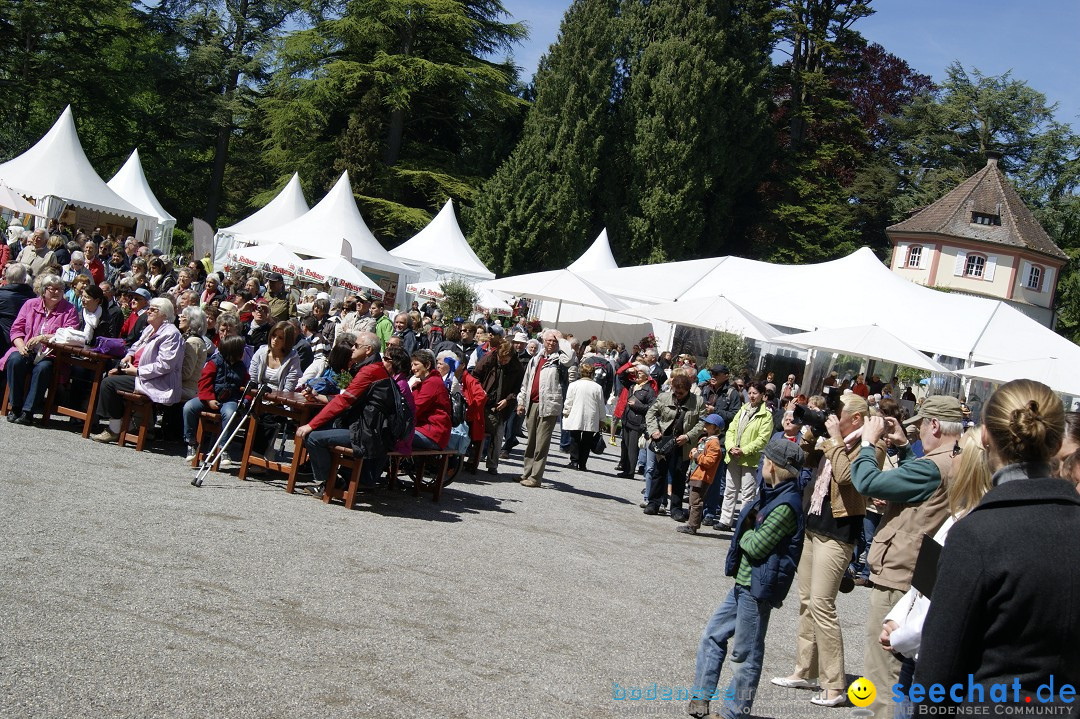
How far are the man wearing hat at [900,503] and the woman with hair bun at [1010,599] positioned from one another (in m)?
2.09

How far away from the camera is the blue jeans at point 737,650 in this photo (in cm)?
473

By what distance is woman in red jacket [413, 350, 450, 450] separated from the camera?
9.56 metres

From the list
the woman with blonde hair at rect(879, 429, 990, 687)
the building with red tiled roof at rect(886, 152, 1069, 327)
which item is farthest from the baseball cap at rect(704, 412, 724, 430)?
the building with red tiled roof at rect(886, 152, 1069, 327)

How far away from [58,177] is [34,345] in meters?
17.4

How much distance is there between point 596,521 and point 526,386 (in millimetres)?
2603

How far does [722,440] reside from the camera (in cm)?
1216

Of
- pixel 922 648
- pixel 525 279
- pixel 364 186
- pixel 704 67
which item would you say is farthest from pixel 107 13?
pixel 922 648

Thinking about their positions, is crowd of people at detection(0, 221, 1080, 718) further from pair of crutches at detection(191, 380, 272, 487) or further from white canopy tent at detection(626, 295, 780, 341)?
white canopy tent at detection(626, 295, 780, 341)

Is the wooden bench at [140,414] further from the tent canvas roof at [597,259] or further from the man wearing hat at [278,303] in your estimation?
the tent canvas roof at [597,259]

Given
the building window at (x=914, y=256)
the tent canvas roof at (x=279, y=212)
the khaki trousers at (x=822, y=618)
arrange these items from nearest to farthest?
the khaki trousers at (x=822, y=618)
the tent canvas roof at (x=279, y=212)
the building window at (x=914, y=256)

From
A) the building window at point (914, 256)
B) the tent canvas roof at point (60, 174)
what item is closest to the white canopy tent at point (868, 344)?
the tent canvas roof at point (60, 174)

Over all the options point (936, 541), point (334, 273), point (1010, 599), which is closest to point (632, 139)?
point (334, 273)

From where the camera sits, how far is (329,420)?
8.46m

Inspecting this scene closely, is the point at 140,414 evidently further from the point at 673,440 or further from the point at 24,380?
the point at 673,440
